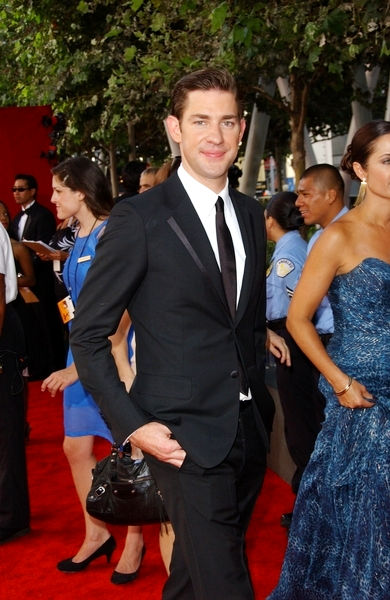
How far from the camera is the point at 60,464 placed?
6680 millimetres

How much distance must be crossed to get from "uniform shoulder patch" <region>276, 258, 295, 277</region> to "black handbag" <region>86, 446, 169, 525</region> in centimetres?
190

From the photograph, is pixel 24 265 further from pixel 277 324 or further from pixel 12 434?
pixel 277 324

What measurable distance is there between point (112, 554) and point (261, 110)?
12.1 metres

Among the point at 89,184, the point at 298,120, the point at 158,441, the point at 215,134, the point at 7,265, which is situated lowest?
the point at 158,441

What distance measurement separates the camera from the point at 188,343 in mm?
2555

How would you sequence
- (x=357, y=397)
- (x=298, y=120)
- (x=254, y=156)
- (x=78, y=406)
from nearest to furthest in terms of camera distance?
(x=357, y=397)
(x=78, y=406)
(x=298, y=120)
(x=254, y=156)

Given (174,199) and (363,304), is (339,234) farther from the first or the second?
(174,199)

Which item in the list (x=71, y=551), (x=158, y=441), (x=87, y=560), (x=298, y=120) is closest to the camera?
(x=158, y=441)

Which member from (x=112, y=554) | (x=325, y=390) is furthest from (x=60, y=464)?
(x=325, y=390)

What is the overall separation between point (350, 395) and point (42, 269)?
7179 mm

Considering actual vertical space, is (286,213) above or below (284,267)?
above

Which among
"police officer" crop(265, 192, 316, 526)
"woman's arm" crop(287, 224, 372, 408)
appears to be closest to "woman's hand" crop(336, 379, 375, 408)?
"woman's arm" crop(287, 224, 372, 408)

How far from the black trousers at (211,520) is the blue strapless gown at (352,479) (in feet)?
2.59

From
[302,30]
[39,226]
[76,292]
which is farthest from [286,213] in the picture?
[39,226]
